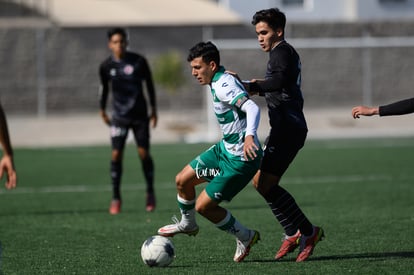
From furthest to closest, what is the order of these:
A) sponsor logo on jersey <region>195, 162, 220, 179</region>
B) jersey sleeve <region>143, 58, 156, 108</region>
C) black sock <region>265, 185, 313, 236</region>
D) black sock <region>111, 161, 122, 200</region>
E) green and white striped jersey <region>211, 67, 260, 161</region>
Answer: jersey sleeve <region>143, 58, 156, 108</region> < black sock <region>111, 161, 122, 200</region> < black sock <region>265, 185, 313, 236</region> < sponsor logo on jersey <region>195, 162, 220, 179</region> < green and white striped jersey <region>211, 67, 260, 161</region>

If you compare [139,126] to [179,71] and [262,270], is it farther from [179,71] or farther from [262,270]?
[179,71]

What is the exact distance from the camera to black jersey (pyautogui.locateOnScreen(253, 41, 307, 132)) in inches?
275

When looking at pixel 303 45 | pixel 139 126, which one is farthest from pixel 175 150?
pixel 139 126

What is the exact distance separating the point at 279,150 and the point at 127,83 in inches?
173

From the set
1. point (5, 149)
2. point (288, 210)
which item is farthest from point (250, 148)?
point (5, 149)

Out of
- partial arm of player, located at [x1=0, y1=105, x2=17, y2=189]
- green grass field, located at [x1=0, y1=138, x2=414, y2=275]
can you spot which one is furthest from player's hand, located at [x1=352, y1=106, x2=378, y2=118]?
partial arm of player, located at [x1=0, y1=105, x2=17, y2=189]

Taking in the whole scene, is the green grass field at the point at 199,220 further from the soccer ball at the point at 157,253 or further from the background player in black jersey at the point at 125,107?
the background player in black jersey at the point at 125,107

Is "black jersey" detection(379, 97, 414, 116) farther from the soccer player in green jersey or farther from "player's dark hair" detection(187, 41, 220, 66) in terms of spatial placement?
"player's dark hair" detection(187, 41, 220, 66)

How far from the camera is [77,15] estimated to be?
3209 centimetres

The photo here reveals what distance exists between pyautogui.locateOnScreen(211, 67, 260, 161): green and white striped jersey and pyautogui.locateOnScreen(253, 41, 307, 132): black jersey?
0.87ft

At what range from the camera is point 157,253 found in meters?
6.70

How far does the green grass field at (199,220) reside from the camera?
690 centimetres

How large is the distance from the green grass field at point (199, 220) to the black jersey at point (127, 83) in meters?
1.25

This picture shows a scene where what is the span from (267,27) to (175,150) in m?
13.9
